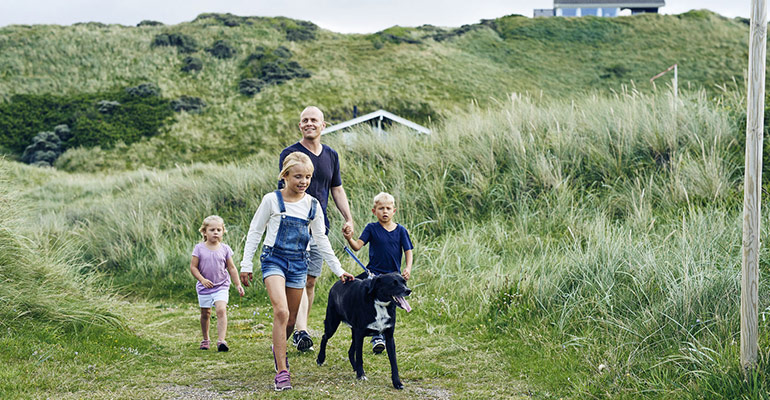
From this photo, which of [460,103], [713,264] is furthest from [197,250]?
[460,103]

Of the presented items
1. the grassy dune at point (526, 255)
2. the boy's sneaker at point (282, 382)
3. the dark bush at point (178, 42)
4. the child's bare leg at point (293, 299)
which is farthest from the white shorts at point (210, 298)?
the dark bush at point (178, 42)

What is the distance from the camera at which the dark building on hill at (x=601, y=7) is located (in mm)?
64875

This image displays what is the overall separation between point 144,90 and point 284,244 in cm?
4193

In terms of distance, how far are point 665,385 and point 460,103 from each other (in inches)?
1501

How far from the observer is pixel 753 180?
325cm

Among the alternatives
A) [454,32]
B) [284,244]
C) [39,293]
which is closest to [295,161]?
[284,244]

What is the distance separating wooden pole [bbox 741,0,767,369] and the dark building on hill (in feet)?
215

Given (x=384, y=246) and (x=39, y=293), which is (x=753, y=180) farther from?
(x=39, y=293)

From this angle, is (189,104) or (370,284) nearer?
(370,284)

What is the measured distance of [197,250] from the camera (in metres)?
5.74

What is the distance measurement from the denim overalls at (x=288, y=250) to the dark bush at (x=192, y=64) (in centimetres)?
4512

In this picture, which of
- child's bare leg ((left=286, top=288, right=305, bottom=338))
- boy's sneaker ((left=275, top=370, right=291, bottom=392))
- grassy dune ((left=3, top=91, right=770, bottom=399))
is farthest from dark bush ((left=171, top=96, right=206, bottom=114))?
boy's sneaker ((left=275, top=370, right=291, bottom=392))

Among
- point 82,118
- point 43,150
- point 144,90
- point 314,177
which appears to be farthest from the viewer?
point 144,90

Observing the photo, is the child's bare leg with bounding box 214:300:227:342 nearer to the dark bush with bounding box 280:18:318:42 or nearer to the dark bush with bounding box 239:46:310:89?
the dark bush with bounding box 239:46:310:89
